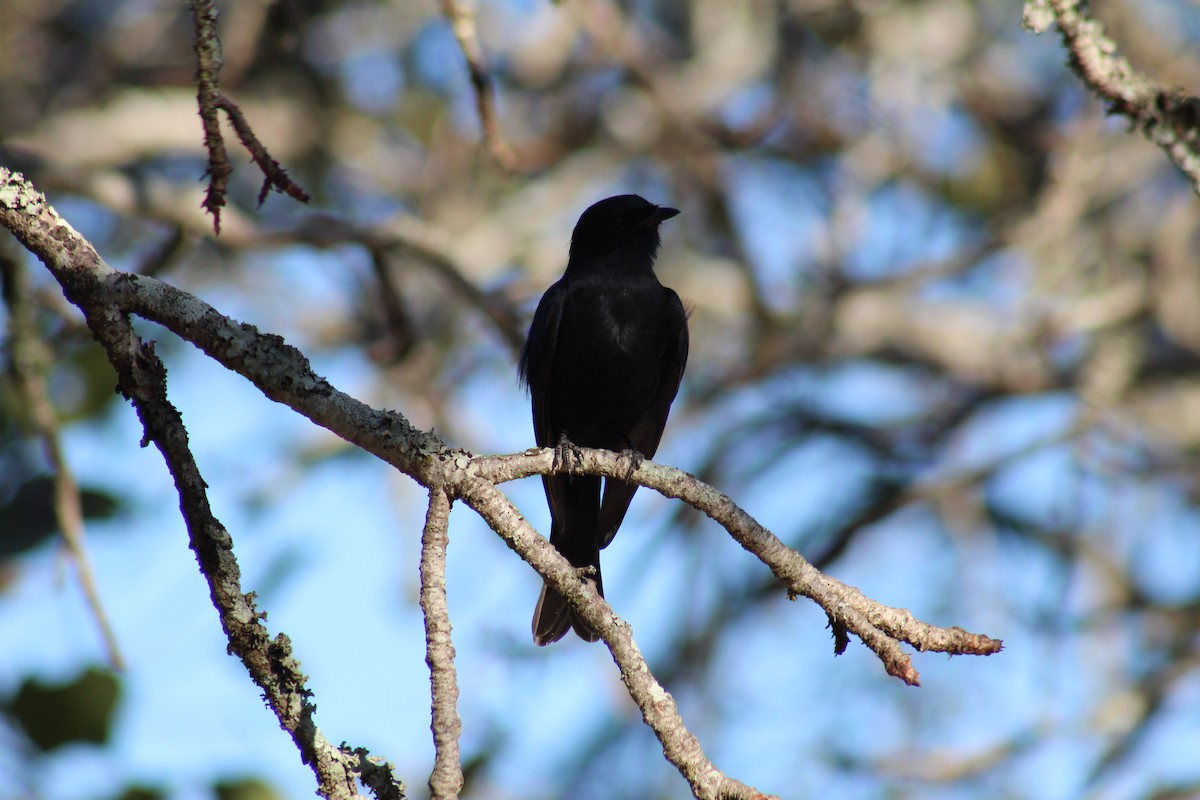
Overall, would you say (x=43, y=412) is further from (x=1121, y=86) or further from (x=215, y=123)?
(x=1121, y=86)

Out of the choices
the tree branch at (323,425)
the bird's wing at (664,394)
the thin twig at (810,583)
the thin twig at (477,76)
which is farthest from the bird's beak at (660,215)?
the tree branch at (323,425)

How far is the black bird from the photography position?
17.4ft

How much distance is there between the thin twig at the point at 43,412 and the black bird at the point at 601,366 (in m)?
2.09

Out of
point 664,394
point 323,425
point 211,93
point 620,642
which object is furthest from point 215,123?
point 664,394

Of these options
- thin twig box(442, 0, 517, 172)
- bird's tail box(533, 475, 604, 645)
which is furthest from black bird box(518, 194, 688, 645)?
thin twig box(442, 0, 517, 172)

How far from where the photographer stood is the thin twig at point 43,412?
3207mm

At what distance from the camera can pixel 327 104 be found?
30.0 ft

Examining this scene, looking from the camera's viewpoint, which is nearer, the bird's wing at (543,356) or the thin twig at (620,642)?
the thin twig at (620,642)

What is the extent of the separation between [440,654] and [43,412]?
1988 mm

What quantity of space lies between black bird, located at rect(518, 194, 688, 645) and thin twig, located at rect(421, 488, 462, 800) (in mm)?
2923

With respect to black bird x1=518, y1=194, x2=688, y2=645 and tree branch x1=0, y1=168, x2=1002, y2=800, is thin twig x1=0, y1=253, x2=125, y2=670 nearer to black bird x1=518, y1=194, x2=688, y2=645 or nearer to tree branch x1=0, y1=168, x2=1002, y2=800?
tree branch x1=0, y1=168, x2=1002, y2=800

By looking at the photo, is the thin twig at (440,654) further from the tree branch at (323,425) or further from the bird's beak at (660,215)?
the bird's beak at (660,215)

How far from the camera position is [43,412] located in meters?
3.52

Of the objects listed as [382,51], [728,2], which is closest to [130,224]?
[382,51]
